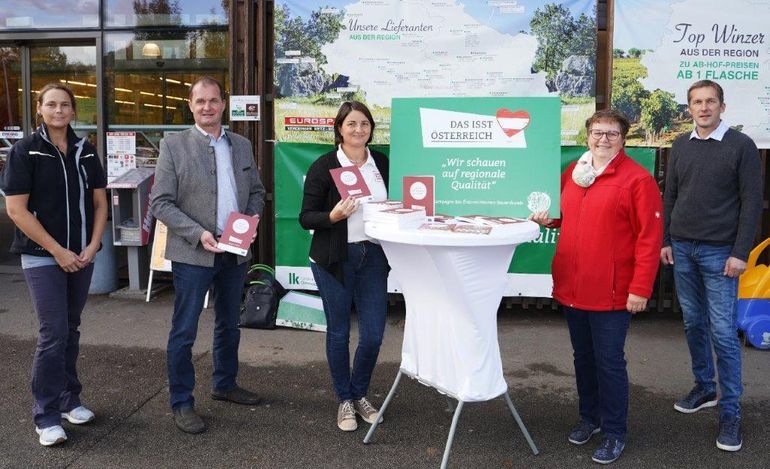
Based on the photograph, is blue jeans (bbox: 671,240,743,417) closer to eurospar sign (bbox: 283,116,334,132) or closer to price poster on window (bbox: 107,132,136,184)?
eurospar sign (bbox: 283,116,334,132)

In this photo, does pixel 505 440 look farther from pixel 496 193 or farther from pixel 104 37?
pixel 104 37

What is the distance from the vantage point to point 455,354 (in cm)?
299

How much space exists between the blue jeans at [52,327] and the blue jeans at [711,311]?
10.8ft

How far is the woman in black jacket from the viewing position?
3.17m

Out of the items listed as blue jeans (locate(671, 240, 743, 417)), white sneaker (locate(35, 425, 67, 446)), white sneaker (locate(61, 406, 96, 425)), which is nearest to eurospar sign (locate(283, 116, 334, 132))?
white sneaker (locate(61, 406, 96, 425))

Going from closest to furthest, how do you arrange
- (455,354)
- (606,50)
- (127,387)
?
1. (455,354)
2. (127,387)
3. (606,50)

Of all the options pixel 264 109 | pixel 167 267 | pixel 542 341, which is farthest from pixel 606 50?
pixel 167 267

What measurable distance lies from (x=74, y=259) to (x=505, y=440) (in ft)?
7.84

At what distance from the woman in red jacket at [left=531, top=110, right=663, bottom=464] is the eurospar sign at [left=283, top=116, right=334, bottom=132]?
2899mm

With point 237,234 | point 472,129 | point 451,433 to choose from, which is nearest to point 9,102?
point 237,234

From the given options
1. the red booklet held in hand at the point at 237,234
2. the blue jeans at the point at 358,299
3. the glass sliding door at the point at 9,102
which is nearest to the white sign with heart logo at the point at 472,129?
the blue jeans at the point at 358,299

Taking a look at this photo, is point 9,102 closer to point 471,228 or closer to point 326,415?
point 326,415

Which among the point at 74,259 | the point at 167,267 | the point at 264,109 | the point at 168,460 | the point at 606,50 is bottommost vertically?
the point at 168,460

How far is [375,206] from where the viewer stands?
308 cm
